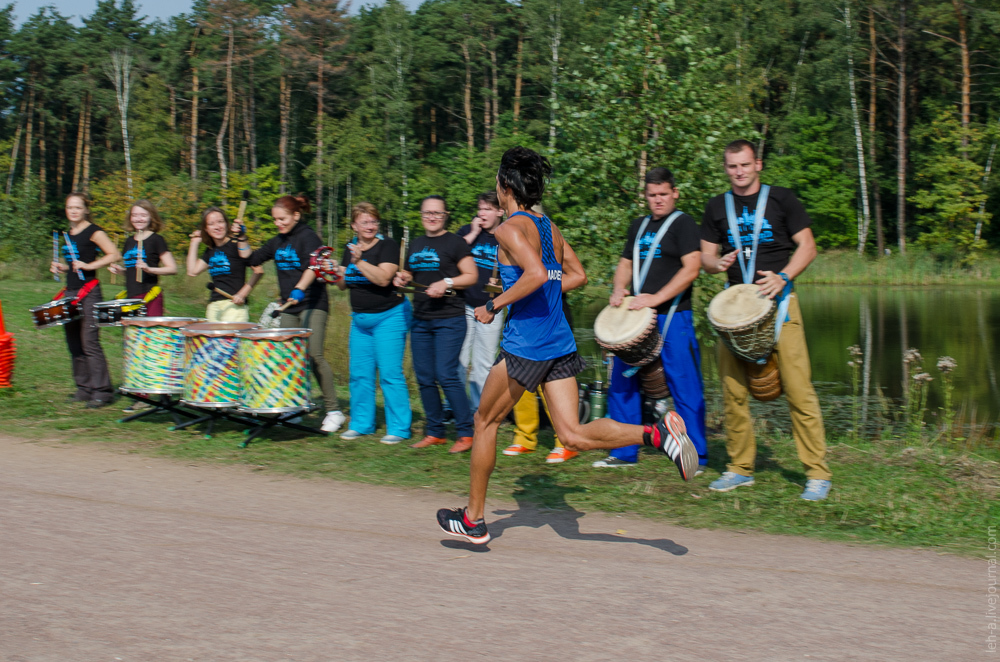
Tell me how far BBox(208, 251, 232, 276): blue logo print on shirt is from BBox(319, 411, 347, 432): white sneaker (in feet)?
5.69

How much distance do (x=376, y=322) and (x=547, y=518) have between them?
2.93m

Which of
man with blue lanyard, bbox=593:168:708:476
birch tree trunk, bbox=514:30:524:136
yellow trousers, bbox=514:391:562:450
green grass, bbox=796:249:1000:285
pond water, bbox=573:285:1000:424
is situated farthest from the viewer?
birch tree trunk, bbox=514:30:524:136

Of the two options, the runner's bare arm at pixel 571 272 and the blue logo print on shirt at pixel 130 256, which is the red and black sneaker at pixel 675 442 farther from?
the blue logo print on shirt at pixel 130 256

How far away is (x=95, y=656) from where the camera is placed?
3.58 meters

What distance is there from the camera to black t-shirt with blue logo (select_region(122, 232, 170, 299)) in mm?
9461

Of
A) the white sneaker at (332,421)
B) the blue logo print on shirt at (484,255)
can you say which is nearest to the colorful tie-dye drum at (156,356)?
the white sneaker at (332,421)

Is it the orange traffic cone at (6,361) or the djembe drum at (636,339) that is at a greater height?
the djembe drum at (636,339)

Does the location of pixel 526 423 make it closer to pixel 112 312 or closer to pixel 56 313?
pixel 112 312

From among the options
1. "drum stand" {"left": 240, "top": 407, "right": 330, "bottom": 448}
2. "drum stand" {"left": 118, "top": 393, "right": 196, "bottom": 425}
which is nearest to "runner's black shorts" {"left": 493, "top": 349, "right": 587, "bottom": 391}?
"drum stand" {"left": 240, "top": 407, "right": 330, "bottom": 448}

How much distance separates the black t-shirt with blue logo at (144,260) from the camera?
9.46 metres

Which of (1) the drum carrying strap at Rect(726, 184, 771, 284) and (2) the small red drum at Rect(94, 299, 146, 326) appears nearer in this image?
(1) the drum carrying strap at Rect(726, 184, 771, 284)

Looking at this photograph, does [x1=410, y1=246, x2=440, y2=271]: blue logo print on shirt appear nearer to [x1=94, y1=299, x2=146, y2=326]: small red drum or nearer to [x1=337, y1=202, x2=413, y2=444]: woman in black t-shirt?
[x1=337, y1=202, x2=413, y2=444]: woman in black t-shirt

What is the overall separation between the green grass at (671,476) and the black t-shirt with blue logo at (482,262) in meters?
1.27

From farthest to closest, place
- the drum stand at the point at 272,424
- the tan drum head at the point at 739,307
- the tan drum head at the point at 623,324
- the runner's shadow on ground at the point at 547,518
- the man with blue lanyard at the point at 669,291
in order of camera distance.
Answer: the drum stand at the point at 272,424, the man with blue lanyard at the point at 669,291, the tan drum head at the point at 623,324, the tan drum head at the point at 739,307, the runner's shadow on ground at the point at 547,518
